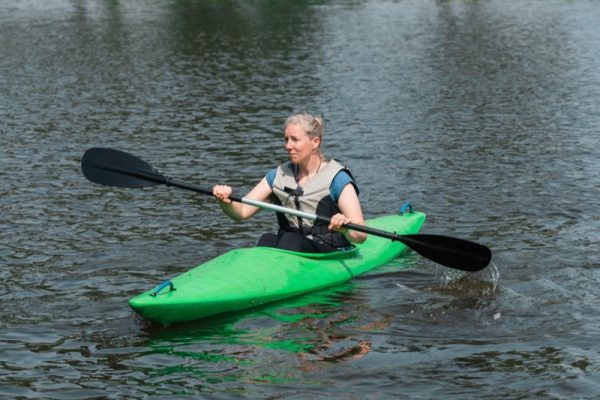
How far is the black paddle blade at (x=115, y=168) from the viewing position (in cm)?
978

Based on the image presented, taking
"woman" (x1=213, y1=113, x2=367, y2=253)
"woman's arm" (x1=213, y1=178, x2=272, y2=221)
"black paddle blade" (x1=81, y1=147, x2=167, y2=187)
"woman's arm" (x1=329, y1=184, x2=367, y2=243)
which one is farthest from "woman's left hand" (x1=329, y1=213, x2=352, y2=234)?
"black paddle blade" (x1=81, y1=147, x2=167, y2=187)

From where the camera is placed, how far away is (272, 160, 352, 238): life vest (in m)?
9.05

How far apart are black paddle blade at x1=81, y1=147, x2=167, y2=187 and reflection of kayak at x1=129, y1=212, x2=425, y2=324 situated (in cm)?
120

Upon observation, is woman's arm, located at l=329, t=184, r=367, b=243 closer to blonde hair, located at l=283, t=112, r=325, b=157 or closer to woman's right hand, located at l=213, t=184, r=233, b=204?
blonde hair, located at l=283, t=112, r=325, b=157

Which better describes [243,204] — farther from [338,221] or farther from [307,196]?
[338,221]

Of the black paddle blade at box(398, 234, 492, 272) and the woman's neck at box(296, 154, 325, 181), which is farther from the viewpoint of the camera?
the woman's neck at box(296, 154, 325, 181)

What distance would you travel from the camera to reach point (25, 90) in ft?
72.6

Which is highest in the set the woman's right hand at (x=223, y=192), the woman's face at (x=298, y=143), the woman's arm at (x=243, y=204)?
the woman's face at (x=298, y=143)

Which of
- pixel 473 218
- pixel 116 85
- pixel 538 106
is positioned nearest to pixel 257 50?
pixel 116 85

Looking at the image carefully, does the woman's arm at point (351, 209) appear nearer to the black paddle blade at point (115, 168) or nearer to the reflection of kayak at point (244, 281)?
the reflection of kayak at point (244, 281)

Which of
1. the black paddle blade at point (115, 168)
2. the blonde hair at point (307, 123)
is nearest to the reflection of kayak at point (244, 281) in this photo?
the blonde hair at point (307, 123)

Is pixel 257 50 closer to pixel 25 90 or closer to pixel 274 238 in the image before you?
pixel 25 90

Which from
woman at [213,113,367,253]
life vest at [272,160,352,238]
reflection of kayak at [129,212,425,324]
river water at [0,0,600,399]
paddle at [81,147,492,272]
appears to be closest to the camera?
river water at [0,0,600,399]

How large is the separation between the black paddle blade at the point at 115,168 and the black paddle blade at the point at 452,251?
2.40 meters
